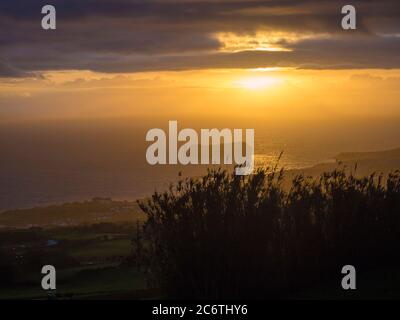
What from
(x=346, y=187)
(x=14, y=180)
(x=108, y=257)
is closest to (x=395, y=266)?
(x=346, y=187)

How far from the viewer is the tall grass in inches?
441

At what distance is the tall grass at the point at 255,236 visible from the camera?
11.2 m

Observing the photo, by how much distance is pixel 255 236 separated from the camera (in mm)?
11391

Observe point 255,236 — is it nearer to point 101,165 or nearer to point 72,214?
point 72,214

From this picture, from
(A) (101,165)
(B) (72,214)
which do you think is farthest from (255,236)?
(A) (101,165)

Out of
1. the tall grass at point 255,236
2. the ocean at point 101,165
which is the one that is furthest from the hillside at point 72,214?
the tall grass at point 255,236

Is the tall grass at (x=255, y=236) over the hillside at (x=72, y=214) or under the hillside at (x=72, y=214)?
under

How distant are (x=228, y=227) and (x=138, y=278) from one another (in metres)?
3.71

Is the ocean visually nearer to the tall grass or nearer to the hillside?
the hillside

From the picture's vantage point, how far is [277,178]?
39.9 feet

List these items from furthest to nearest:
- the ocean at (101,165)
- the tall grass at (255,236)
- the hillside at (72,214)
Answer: the ocean at (101,165) → the hillside at (72,214) → the tall grass at (255,236)

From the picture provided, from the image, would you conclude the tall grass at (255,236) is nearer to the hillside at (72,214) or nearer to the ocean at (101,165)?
the ocean at (101,165)

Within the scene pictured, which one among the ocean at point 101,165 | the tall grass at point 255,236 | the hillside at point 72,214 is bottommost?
the tall grass at point 255,236

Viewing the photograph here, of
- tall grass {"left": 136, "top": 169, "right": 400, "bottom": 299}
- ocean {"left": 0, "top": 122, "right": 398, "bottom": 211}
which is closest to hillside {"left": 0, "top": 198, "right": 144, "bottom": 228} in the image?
ocean {"left": 0, "top": 122, "right": 398, "bottom": 211}
